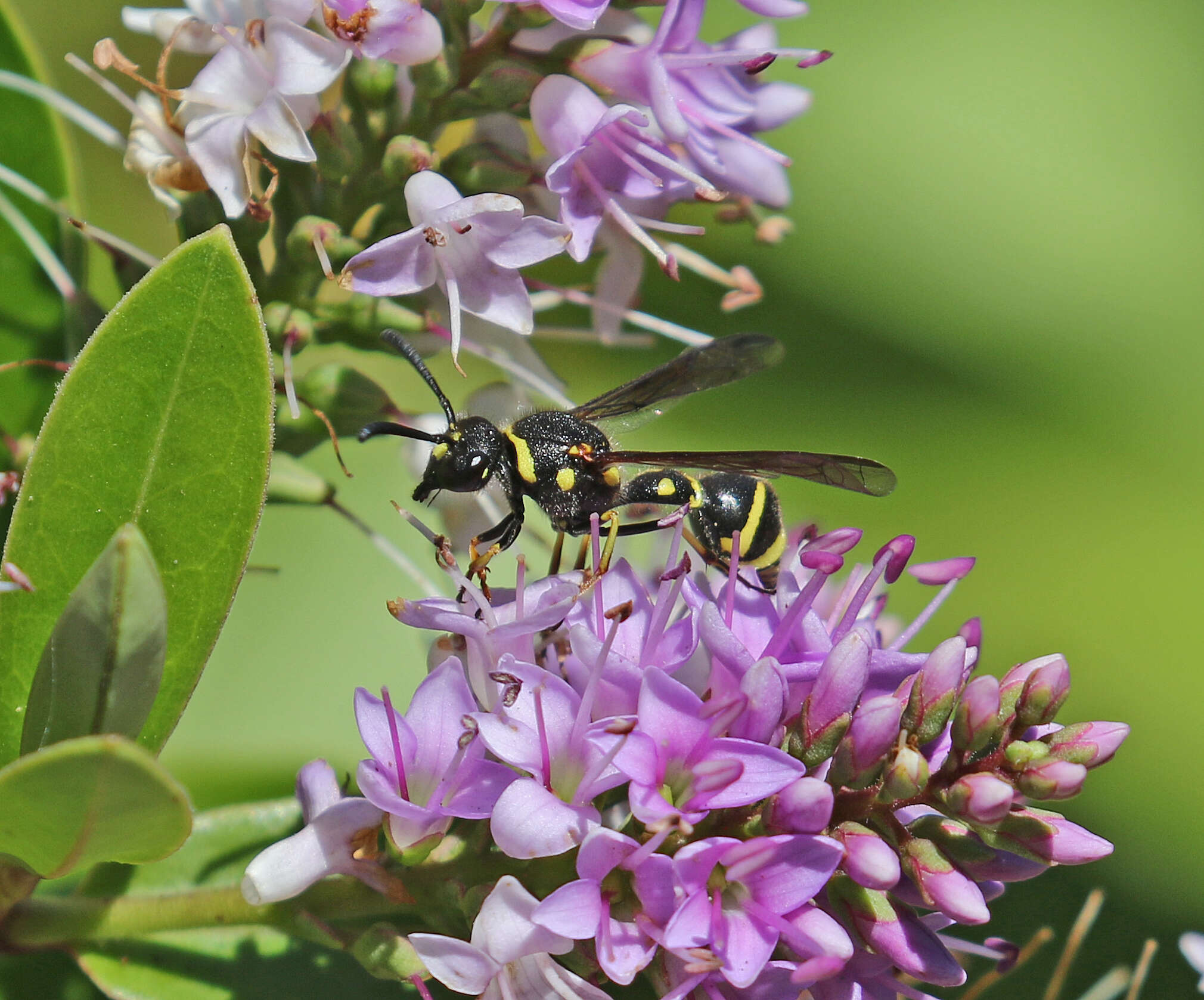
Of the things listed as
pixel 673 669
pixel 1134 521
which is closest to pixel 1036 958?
pixel 1134 521

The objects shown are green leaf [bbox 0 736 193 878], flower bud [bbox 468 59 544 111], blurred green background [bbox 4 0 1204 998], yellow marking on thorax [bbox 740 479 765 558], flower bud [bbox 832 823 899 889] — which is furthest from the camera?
blurred green background [bbox 4 0 1204 998]

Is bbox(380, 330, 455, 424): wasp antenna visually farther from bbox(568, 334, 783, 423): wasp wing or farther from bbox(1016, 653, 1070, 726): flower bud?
bbox(1016, 653, 1070, 726): flower bud

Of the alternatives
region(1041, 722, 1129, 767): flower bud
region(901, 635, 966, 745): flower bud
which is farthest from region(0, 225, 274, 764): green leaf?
region(1041, 722, 1129, 767): flower bud

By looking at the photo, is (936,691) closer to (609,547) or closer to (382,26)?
(609,547)

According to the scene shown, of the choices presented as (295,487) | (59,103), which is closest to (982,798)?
(295,487)

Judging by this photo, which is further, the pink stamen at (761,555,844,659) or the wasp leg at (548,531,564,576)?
the wasp leg at (548,531,564,576)

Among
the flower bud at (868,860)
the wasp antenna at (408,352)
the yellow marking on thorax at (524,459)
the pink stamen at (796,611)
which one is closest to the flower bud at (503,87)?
the wasp antenna at (408,352)

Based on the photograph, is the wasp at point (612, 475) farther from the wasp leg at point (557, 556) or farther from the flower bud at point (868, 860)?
the flower bud at point (868, 860)

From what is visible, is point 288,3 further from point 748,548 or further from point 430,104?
point 748,548
